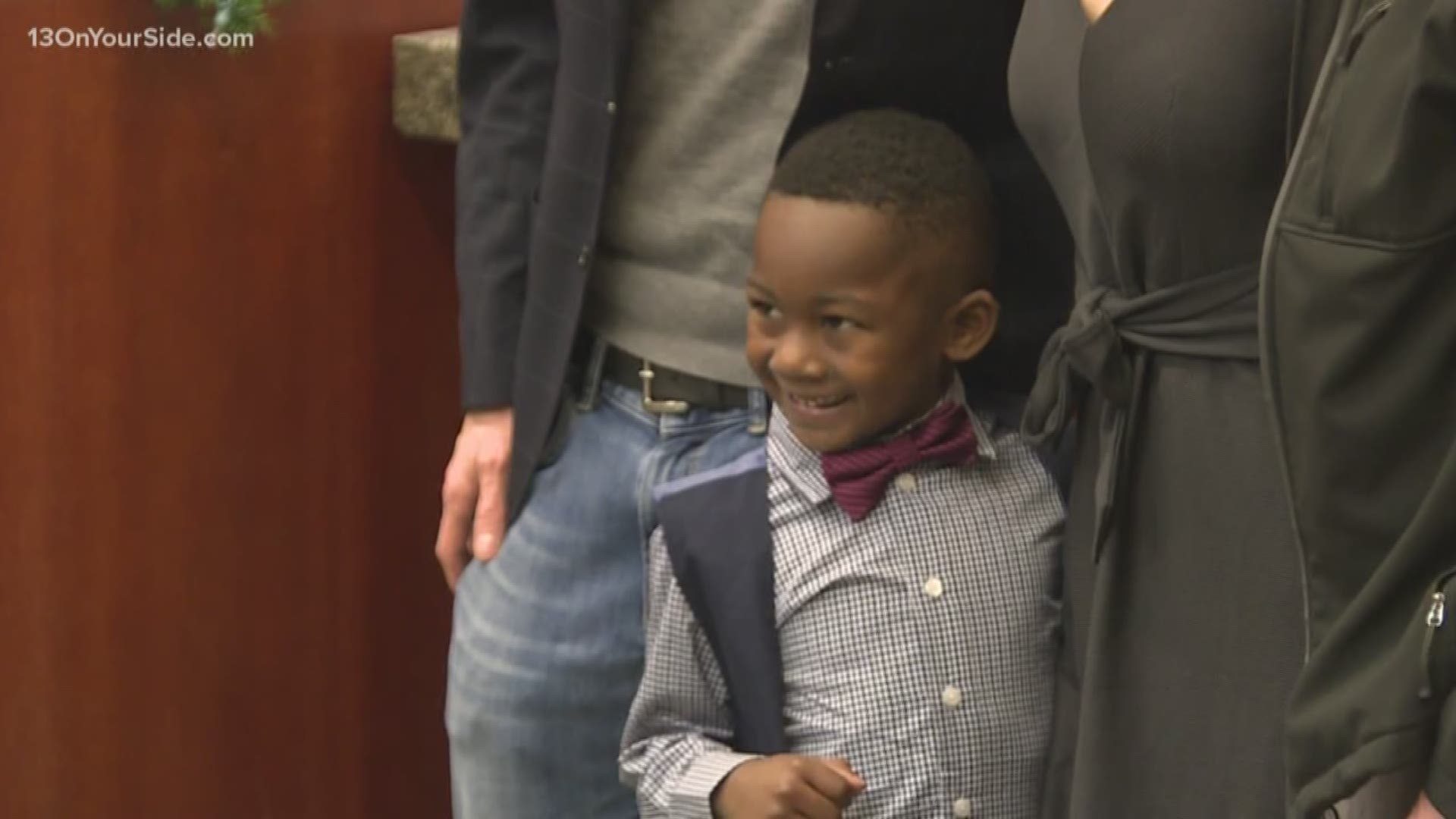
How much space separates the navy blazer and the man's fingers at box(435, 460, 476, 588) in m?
0.06

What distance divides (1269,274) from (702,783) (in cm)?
66

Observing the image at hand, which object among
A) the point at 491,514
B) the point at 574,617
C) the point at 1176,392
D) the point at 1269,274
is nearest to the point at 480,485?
the point at 491,514

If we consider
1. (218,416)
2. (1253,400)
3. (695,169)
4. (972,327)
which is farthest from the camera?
(218,416)

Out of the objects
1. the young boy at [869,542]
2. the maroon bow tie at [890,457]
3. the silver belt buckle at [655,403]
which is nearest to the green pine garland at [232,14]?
the silver belt buckle at [655,403]

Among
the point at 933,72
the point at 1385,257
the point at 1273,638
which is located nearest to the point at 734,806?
the point at 1273,638

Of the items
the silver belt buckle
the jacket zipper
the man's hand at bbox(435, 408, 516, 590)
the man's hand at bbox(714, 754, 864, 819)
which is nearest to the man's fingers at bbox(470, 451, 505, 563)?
the man's hand at bbox(435, 408, 516, 590)

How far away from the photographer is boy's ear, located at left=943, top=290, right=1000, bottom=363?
1500 mm

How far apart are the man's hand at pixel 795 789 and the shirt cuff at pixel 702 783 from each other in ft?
0.07

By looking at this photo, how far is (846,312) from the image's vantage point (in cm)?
145

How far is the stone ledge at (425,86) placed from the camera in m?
2.09

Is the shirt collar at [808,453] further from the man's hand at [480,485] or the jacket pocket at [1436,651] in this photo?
the jacket pocket at [1436,651]

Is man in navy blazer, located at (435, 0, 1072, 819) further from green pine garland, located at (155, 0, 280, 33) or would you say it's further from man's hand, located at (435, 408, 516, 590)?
green pine garland, located at (155, 0, 280, 33)

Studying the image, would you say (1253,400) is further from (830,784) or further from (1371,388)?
(830,784)

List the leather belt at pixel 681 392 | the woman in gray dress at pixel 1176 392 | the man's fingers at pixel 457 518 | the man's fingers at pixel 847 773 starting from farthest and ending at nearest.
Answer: the man's fingers at pixel 457 518, the leather belt at pixel 681 392, the man's fingers at pixel 847 773, the woman in gray dress at pixel 1176 392
